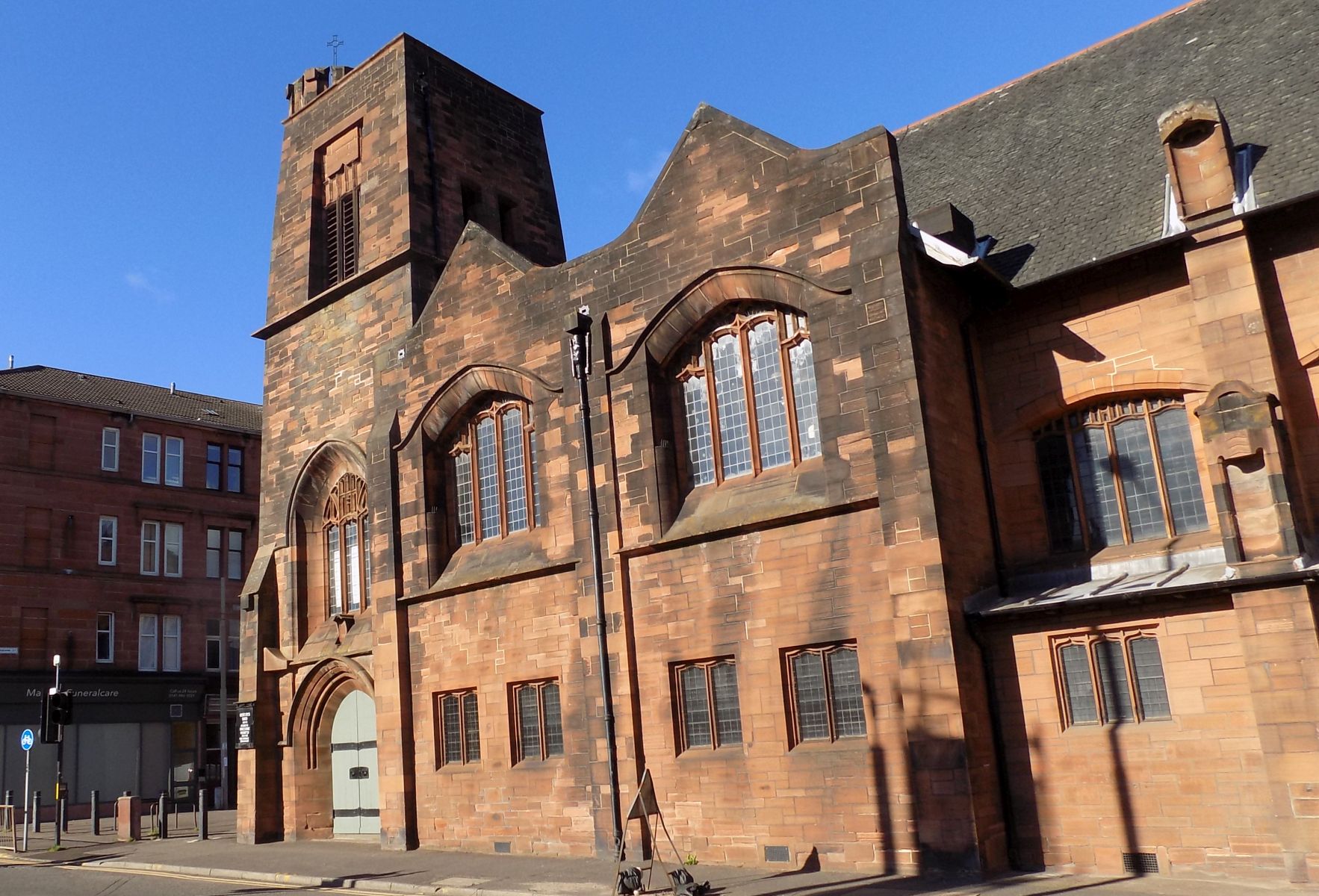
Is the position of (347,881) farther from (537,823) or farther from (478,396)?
(478,396)

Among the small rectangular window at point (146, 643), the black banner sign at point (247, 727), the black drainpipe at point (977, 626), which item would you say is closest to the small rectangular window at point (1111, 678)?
the black drainpipe at point (977, 626)

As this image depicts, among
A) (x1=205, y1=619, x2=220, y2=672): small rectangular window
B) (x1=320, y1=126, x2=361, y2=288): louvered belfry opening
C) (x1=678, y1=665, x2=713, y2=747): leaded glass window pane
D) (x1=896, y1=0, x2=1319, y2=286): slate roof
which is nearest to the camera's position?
(x1=896, y1=0, x2=1319, y2=286): slate roof

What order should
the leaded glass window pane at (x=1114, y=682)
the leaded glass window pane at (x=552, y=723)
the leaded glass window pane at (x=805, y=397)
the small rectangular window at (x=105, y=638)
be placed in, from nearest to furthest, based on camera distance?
the leaded glass window pane at (x=1114, y=682), the leaded glass window pane at (x=805, y=397), the leaded glass window pane at (x=552, y=723), the small rectangular window at (x=105, y=638)

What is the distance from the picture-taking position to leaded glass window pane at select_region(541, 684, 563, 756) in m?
18.1

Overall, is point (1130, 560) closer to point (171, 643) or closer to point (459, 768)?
point (459, 768)

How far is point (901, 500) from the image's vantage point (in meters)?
14.4

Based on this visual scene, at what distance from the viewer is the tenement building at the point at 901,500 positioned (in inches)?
525

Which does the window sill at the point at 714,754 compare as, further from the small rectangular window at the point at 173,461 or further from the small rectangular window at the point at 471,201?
the small rectangular window at the point at 173,461

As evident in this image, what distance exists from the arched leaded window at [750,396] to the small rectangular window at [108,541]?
31586 mm

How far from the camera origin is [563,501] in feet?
59.9

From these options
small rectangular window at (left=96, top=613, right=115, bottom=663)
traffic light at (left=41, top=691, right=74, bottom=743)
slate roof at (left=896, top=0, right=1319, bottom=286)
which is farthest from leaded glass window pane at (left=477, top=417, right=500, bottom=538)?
small rectangular window at (left=96, top=613, right=115, bottom=663)

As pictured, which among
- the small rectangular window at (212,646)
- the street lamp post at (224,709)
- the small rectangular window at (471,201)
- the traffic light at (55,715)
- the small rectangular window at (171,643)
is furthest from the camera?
the small rectangular window at (212,646)

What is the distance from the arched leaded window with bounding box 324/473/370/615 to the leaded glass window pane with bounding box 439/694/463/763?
4.25 metres

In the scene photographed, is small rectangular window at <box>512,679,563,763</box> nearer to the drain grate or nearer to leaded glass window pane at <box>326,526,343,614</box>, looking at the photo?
leaded glass window pane at <box>326,526,343,614</box>
